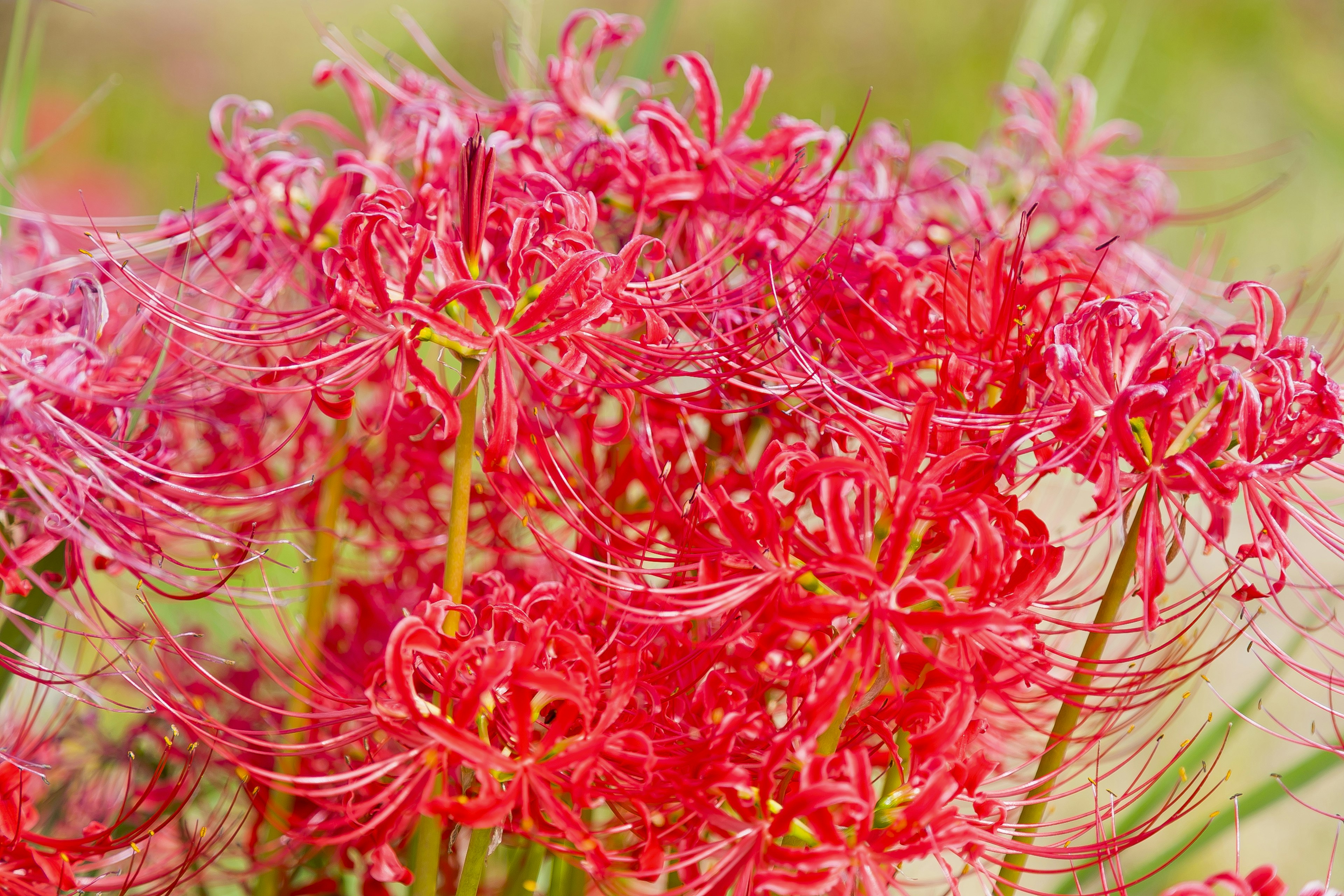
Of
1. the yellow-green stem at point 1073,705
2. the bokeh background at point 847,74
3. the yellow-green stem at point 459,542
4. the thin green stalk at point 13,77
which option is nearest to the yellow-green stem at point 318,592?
the yellow-green stem at point 459,542

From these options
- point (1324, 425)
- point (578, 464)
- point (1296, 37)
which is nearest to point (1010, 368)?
point (1324, 425)

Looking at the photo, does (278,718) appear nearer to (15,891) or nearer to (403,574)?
(403,574)

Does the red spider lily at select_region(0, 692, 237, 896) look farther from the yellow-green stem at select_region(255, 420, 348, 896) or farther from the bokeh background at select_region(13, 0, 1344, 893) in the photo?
the bokeh background at select_region(13, 0, 1344, 893)

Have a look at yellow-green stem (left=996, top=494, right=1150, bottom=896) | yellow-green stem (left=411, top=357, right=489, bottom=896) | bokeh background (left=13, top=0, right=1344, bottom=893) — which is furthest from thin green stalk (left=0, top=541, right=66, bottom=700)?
bokeh background (left=13, top=0, right=1344, bottom=893)

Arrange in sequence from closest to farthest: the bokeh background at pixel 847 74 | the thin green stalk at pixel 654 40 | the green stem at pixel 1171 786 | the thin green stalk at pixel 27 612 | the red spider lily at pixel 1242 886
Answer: the red spider lily at pixel 1242 886 → the thin green stalk at pixel 27 612 → the green stem at pixel 1171 786 → the thin green stalk at pixel 654 40 → the bokeh background at pixel 847 74

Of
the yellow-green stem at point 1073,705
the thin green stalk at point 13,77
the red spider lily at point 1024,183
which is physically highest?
the red spider lily at point 1024,183

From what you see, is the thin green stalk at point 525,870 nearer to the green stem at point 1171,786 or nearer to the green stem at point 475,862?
A: the green stem at point 475,862

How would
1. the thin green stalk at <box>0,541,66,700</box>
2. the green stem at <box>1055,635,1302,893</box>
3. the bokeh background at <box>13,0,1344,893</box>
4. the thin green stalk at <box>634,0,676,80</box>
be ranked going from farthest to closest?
the bokeh background at <box>13,0,1344,893</box>
the thin green stalk at <box>634,0,676,80</box>
the green stem at <box>1055,635,1302,893</box>
the thin green stalk at <box>0,541,66,700</box>
